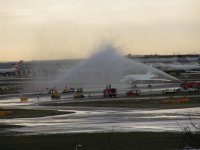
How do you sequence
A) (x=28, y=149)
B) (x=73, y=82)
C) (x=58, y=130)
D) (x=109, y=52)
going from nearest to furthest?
(x=28, y=149) < (x=58, y=130) < (x=109, y=52) < (x=73, y=82)

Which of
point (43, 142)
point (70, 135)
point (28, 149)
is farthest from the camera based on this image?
point (70, 135)

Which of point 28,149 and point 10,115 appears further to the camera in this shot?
point 10,115

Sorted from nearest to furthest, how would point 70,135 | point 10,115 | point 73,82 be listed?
point 70,135 → point 10,115 → point 73,82

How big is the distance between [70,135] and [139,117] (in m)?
14.9

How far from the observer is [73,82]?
132m

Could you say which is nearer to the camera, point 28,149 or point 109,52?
point 28,149

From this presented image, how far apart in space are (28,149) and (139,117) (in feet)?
67.9

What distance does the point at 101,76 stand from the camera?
135m

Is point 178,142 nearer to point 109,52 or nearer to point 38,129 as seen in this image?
point 38,129

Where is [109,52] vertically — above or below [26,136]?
above

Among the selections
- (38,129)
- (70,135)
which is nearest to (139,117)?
(38,129)

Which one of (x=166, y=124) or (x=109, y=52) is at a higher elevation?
(x=109, y=52)

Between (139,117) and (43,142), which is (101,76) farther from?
(43,142)

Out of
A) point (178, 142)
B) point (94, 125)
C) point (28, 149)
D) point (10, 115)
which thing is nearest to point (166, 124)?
point (94, 125)
